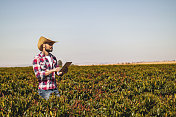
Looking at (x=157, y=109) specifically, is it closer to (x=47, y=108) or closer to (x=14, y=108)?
(x=47, y=108)

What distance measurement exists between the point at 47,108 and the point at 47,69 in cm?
109

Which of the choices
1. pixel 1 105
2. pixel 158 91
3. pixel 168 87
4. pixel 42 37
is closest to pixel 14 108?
pixel 1 105

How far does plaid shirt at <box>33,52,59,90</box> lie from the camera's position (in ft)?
15.0

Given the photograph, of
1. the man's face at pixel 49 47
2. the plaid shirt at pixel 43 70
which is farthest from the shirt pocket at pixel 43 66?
the man's face at pixel 49 47

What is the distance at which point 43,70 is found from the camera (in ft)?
15.2

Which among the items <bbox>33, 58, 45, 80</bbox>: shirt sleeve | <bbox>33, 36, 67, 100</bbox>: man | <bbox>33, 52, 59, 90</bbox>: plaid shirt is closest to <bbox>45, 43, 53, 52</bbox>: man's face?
<bbox>33, 36, 67, 100</bbox>: man

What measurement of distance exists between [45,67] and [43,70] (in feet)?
0.33

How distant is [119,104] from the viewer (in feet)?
16.4

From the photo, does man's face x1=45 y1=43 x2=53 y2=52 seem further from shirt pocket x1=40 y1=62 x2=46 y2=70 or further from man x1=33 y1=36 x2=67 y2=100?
shirt pocket x1=40 y1=62 x2=46 y2=70

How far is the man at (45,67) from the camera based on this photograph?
4.58 m

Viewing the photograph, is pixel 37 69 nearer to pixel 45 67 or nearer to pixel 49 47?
pixel 45 67

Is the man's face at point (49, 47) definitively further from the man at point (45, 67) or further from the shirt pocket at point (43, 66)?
the shirt pocket at point (43, 66)

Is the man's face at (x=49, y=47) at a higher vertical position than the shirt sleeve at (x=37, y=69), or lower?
higher

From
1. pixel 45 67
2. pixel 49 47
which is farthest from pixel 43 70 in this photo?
pixel 49 47
